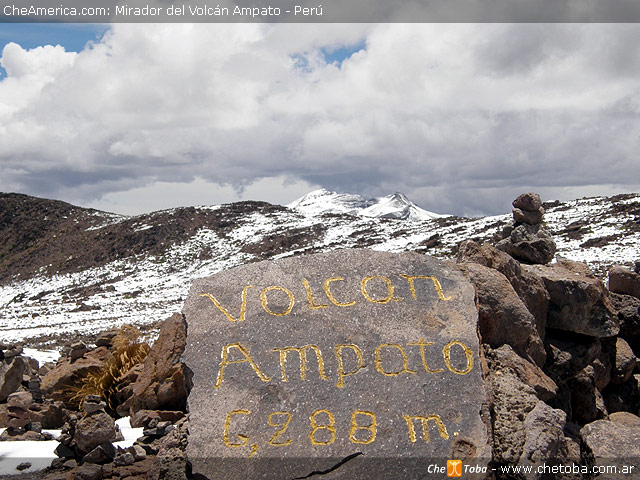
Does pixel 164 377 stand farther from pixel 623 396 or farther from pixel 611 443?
pixel 623 396

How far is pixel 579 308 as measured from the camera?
770 cm

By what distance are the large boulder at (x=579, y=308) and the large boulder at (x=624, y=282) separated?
173 cm

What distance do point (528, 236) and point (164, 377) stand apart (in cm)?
644

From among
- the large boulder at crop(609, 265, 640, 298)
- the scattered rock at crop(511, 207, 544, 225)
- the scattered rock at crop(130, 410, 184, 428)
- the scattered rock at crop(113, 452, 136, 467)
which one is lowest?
the scattered rock at crop(113, 452, 136, 467)

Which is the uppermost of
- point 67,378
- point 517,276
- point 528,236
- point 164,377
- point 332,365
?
point 528,236

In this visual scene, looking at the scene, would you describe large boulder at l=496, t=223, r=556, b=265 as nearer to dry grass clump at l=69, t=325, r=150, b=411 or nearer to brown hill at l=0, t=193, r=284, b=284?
dry grass clump at l=69, t=325, r=150, b=411

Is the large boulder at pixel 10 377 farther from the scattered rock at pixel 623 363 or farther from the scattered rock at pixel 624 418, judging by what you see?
the scattered rock at pixel 623 363

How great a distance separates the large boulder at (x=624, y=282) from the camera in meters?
9.28

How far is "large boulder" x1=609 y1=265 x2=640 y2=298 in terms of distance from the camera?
9.28 metres

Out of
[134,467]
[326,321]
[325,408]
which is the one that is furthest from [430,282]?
[134,467]

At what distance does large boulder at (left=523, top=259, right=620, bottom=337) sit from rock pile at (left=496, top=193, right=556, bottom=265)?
4.83ft

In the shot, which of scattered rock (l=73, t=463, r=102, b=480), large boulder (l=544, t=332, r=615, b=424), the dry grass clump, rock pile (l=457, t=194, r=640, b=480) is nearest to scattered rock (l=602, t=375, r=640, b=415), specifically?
rock pile (l=457, t=194, r=640, b=480)

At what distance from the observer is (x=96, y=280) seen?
5053cm

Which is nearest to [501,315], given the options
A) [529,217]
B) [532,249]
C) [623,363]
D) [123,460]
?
[623,363]
